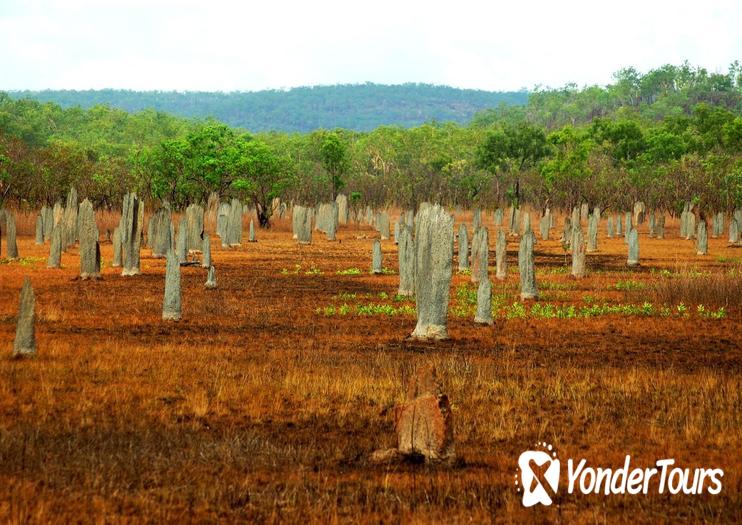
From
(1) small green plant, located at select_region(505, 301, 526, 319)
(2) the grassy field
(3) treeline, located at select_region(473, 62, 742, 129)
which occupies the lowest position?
(1) small green plant, located at select_region(505, 301, 526, 319)

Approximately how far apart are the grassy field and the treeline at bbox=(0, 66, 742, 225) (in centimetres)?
3782

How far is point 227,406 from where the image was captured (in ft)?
43.0

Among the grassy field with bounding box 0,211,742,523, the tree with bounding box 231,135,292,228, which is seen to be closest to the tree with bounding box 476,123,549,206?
the tree with bounding box 231,135,292,228

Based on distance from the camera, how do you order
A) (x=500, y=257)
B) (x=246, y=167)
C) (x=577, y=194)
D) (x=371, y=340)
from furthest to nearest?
(x=577, y=194)
(x=246, y=167)
(x=500, y=257)
(x=371, y=340)

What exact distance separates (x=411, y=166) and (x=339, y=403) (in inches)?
4163

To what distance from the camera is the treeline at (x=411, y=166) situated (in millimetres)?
63656

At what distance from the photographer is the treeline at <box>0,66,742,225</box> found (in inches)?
2506

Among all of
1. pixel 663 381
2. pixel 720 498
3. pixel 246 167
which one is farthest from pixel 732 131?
pixel 720 498

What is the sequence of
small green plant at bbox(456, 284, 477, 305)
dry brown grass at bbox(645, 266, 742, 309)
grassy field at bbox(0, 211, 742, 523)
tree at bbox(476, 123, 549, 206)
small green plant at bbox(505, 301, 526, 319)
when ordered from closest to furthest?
grassy field at bbox(0, 211, 742, 523), small green plant at bbox(505, 301, 526, 319), dry brown grass at bbox(645, 266, 742, 309), small green plant at bbox(456, 284, 477, 305), tree at bbox(476, 123, 549, 206)

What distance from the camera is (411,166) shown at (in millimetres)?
118312

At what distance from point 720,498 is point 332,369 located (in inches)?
292

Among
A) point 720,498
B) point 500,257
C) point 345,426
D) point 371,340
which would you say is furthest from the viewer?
point 500,257

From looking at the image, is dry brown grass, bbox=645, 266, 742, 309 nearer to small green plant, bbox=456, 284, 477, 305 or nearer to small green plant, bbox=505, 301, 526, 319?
small green plant, bbox=505, 301, 526, 319

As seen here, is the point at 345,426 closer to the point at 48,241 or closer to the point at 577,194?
the point at 48,241
